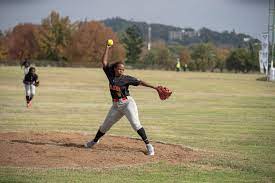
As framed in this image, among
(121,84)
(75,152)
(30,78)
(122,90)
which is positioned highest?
(121,84)

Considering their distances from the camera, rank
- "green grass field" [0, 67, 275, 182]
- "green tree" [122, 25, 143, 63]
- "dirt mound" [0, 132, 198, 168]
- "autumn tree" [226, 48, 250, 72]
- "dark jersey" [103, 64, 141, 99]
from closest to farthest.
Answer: "green grass field" [0, 67, 275, 182] → "dirt mound" [0, 132, 198, 168] → "dark jersey" [103, 64, 141, 99] → "autumn tree" [226, 48, 250, 72] → "green tree" [122, 25, 143, 63]

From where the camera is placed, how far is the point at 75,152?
39.3 feet

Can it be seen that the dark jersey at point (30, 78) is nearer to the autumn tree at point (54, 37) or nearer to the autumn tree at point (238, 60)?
the autumn tree at point (54, 37)

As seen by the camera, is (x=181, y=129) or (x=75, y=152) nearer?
(x=75, y=152)

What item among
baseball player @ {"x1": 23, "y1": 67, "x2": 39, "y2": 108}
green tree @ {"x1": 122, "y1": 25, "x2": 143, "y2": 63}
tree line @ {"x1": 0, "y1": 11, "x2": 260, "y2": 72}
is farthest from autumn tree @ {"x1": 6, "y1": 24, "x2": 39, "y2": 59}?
baseball player @ {"x1": 23, "y1": 67, "x2": 39, "y2": 108}

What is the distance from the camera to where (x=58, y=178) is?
9719mm

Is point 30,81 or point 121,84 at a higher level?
point 121,84

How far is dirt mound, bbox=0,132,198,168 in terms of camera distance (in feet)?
36.2

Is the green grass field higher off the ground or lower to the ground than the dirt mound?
lower

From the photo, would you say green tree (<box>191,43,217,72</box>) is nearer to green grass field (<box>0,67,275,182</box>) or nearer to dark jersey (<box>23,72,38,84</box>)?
green grass field (<box>0,67,275,182</box>)

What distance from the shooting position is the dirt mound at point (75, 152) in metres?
11.0

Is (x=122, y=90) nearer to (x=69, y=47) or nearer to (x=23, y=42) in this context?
(x=69, y=47)

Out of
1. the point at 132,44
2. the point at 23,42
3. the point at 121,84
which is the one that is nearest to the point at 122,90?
the point at 121,84

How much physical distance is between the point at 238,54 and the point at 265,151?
10052cm
